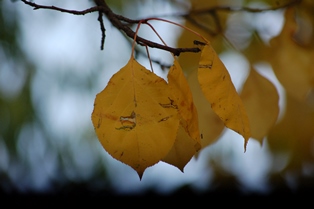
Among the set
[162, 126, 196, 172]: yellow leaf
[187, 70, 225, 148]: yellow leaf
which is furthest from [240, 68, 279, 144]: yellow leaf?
[162, 126, 196, 172]: yellow leaf

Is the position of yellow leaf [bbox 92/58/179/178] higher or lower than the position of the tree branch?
lower

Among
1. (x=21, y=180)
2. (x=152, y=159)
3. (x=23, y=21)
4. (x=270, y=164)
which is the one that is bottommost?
(x=21, y=180)

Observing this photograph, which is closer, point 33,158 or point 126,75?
point 126,75

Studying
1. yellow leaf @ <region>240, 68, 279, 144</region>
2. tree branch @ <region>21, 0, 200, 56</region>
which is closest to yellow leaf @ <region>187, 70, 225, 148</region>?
yellow leaf @ <region>240, 68, 279, 144</region>

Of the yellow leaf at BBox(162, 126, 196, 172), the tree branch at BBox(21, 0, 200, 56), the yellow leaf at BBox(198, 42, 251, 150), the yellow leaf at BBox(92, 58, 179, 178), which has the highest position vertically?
the tree branch at BBox(21, 0, 200, 56)

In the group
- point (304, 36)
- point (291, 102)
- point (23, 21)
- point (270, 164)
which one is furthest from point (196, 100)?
point (270, 164)

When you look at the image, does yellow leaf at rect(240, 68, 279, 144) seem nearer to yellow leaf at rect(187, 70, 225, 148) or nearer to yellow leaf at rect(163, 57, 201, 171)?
yellow leaf at rect(187, 70, 225, 148)

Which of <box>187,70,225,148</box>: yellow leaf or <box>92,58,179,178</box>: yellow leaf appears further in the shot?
<box>187,70,225,148</box>: yellow leaf

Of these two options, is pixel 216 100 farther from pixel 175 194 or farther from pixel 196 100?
pixel 175 194

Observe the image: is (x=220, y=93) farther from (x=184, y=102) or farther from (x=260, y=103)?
(x=260, y=103)
